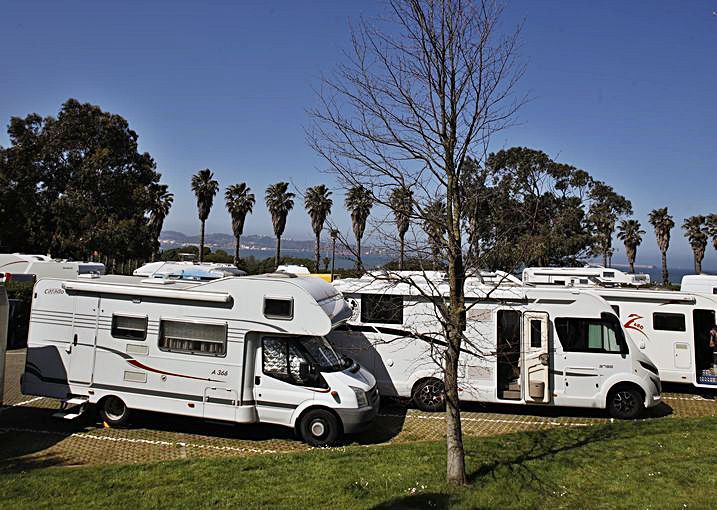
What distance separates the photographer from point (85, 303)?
10.4 m

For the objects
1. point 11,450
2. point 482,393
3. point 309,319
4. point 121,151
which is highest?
point 121,151

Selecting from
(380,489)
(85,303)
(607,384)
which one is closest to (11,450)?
(85,303)

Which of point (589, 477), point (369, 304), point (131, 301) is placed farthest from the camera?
point (369, 304)

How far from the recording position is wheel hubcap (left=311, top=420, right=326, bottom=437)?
926 cm

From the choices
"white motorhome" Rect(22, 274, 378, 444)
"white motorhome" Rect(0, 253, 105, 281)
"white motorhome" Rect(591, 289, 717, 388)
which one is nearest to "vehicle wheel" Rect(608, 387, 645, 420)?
"white motorhome" Rect(591, 289, 717, 388)

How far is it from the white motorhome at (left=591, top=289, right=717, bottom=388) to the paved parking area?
40.6 inches

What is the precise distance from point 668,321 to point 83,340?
1419 centimetres

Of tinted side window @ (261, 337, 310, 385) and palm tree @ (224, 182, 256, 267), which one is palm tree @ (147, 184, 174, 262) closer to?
palm tree @ (224, 182, 256, 267)

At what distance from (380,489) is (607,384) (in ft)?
22.5

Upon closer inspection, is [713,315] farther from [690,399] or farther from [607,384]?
[607,384]

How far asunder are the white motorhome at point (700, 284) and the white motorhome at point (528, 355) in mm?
5565

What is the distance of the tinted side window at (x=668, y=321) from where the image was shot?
44.0ft

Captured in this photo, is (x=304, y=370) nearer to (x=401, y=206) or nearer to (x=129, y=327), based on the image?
(x=129, y=327)

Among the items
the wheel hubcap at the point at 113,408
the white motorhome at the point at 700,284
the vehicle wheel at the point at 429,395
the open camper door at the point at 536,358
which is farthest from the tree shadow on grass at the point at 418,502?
the white motorhome at the point at 700,284
